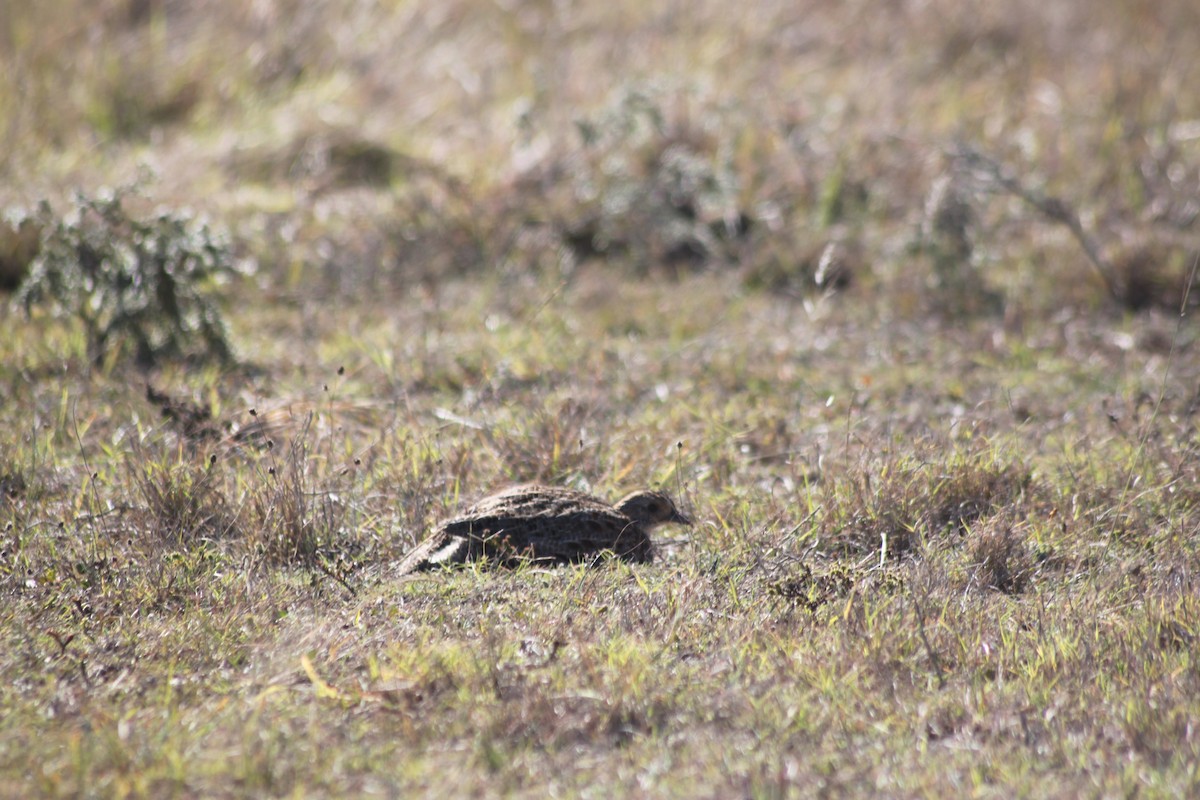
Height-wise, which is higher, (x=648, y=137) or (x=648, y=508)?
(x=648, y=137)

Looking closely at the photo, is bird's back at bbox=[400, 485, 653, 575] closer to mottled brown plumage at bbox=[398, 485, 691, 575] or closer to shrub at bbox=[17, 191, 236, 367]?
mottled brown plumage at bbox=[398, 485, 691, 575]

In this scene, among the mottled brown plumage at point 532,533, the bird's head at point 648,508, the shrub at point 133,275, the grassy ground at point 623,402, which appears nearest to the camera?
the grassy ground at point 623,402

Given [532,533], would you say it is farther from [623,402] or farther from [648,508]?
[623,402]

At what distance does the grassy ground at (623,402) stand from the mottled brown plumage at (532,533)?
126mm

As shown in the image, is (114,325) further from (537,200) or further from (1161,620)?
(1161,620)

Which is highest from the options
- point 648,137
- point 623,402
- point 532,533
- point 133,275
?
point 133,275

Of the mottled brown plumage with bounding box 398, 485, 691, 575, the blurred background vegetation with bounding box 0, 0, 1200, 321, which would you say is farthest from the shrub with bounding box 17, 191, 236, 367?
the mottled brown plumage with bounding box 398, 485, 691, 575

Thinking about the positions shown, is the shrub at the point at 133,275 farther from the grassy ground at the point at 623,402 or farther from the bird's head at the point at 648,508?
the bird's head at the point at 648,508

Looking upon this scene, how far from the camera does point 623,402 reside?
Result: 624 centimetres

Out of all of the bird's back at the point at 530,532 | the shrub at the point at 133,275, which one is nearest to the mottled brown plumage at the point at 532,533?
the bird's back at the point at 530,532

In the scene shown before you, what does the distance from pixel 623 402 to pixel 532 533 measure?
1.84 m

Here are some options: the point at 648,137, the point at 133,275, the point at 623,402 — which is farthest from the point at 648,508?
the point at 648,137

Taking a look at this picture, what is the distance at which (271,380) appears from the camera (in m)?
6.39

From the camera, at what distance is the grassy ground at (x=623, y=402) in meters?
3.49
